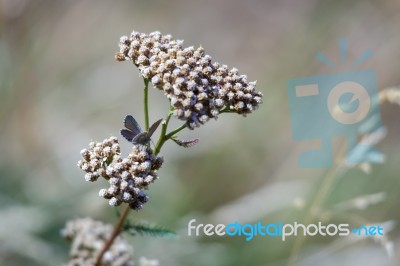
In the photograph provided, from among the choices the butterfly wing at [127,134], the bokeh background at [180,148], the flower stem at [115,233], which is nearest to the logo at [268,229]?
the bokeh background at [180,148]

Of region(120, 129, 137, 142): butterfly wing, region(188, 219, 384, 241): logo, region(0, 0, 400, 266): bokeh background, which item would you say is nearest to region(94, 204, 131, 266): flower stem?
region(120, 129, 137, 142): butterfly wing

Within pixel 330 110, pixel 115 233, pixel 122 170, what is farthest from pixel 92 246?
pixel 330 110

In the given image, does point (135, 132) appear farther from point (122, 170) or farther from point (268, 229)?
point (268, 229)

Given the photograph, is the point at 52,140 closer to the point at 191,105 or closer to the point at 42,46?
the point at 42,46

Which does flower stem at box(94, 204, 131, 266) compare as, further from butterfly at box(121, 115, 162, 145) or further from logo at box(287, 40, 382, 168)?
logo at box(287, 40, 382, 168)

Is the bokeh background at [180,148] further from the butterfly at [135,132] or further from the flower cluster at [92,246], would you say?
the butterfly at [135,132]
